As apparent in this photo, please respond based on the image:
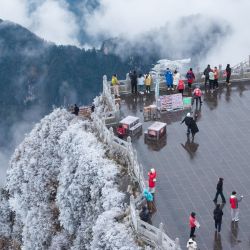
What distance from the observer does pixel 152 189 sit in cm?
3195

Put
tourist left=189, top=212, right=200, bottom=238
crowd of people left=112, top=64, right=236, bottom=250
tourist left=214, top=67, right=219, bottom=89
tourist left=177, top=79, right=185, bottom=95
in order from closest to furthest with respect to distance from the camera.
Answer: tourist left=189, top=212, right=200, bottom=238, crowd of people left=112, top=64, right=236, bottom=250, tourist left=177, top=79, right=185, bottom=95, tourist left=214, top=67, right=219, bottom=89

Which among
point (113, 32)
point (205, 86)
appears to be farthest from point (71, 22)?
point (205, 86)

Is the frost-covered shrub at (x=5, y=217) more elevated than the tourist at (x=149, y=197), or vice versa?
the tourist at (x=149, y=197)

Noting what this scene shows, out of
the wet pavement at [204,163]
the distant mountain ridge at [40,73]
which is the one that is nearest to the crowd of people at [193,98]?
the wet pavement at [204,163]

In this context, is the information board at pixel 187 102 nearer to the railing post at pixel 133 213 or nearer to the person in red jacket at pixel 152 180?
the person in red jacket at pixel 152 180

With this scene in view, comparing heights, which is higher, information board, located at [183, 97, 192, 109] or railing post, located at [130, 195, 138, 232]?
information board, located at [183, 97, 192, 109]

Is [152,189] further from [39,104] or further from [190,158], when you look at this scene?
[39,104]

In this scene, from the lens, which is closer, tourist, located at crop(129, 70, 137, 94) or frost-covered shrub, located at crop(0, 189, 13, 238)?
tourist, located at crop(129, 70, 137, 94)

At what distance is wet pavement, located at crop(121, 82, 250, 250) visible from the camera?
29.9 metres

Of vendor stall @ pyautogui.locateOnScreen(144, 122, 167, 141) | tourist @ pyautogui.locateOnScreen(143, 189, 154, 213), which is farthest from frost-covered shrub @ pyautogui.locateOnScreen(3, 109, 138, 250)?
vendor stall @ pyautogui.locateOnScreen(144, 122, 167, 141)

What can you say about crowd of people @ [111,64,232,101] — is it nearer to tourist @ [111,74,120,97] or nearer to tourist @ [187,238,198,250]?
tourist @ [111,74,120,97]

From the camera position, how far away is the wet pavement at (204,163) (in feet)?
98.0

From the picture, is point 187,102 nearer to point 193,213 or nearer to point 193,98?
point 193,98

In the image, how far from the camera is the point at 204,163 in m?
36.0
